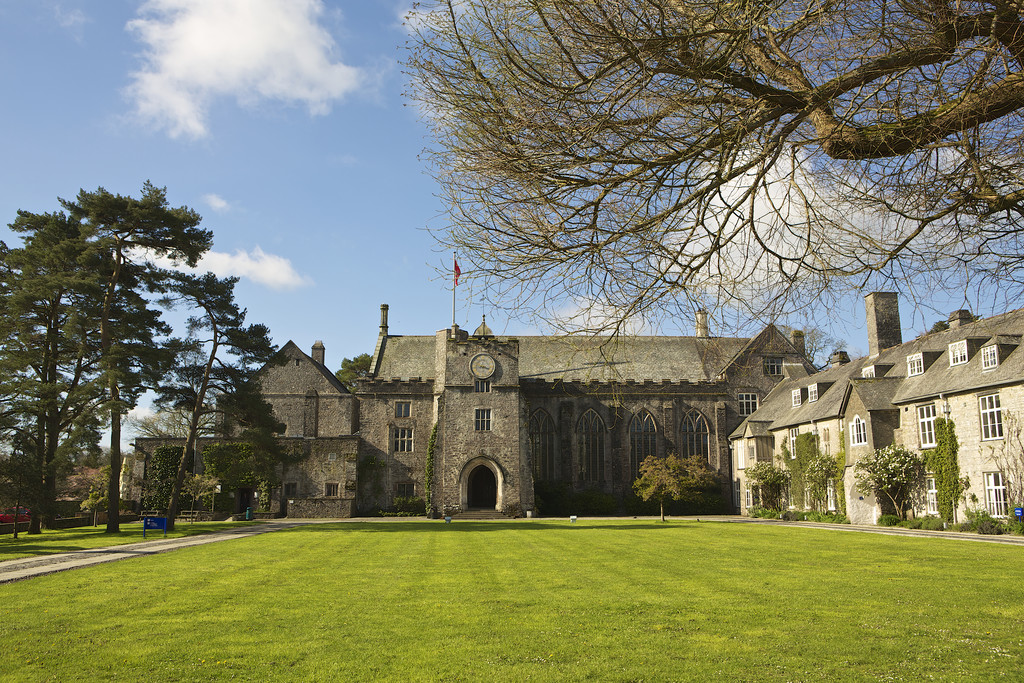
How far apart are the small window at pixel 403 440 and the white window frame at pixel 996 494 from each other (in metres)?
29.0

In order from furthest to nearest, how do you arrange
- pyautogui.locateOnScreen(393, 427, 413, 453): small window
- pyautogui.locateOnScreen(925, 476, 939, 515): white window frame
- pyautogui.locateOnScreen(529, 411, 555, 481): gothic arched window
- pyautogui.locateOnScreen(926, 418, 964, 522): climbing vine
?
pyautogui.locateOnScreen(529, 411, 555, 481): gothic arched window
pyautogui.locateOnScreen(393, 427, 413, 453): small window
pyautogui.locateOnScreen(925, 476, 939, 515): white window frame
pyautogui.locateOnScreen(926, 418, 964, 522): climbing vine

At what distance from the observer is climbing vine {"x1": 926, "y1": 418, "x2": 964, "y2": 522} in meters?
25.8

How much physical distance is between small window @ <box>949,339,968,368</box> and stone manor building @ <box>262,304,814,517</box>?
13.0m

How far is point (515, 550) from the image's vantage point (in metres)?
18.5

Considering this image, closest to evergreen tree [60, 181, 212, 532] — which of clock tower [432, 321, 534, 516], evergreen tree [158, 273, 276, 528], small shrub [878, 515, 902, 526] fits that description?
evergreen tree [158, 273, 276, 528]

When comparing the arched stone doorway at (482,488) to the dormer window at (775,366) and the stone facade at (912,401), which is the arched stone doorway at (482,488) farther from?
the dormer window at (775,366)

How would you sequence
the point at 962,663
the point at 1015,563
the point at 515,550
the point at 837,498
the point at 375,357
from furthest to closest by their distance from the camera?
1. the point at 375,357
2. the point at 837,498
3. the point at 515,550
4. the point at 1015,563
5. the point at 962,663

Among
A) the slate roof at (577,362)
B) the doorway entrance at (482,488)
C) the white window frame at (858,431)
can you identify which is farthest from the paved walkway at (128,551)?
the slate roof at (577,362)

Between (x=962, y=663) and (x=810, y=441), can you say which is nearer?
(x=962, y=663)

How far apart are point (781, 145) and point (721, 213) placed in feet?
2.50

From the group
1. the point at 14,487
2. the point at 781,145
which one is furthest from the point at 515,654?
the point at 14,487

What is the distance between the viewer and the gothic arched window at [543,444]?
4453cm

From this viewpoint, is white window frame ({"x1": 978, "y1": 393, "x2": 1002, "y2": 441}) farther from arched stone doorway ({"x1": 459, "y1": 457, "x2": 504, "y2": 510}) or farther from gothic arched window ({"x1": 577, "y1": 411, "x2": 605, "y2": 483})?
arched stone doorway ({"x1": 459, "y1": 457, "x2": 504, "y2": 510})

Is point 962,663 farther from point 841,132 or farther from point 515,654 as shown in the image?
point 841,132
